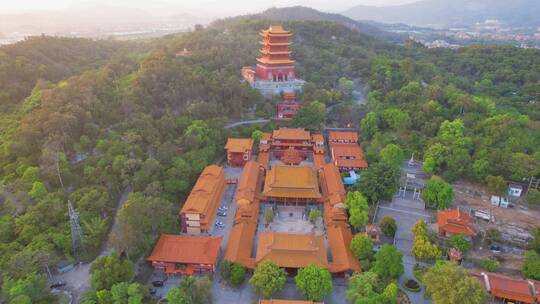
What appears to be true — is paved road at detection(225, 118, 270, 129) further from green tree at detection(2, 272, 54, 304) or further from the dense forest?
green tree at detection(2, 272, 54, 304)

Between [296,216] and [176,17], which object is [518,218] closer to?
[296,216]

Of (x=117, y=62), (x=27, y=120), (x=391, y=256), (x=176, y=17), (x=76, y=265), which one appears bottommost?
(x=76, y=265)

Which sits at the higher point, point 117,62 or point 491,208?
point 117,62

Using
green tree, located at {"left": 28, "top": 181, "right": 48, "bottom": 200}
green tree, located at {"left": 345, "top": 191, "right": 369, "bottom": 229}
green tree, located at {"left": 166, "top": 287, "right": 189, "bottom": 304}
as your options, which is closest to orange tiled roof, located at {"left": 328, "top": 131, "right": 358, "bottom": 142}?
green tree, located at {"left": 345, "top": 191, "right": 369, "bottom": 229}

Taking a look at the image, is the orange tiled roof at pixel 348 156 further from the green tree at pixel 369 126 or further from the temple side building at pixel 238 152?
the temple side building at pixel 238 152

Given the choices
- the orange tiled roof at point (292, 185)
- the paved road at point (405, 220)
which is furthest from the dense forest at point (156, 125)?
the orange tiled roof at point (292, 185)

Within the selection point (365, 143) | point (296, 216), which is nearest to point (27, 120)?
point (296, 216)

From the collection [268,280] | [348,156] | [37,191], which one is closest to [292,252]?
[268,280]
